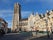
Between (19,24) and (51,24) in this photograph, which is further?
(19,24)

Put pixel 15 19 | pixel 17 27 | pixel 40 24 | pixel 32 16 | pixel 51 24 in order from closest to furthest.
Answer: pixel 51 24, pixel 40 24, pixel 32 16, pixel 17 27, pixel 15 19

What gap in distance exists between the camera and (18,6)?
185 metres

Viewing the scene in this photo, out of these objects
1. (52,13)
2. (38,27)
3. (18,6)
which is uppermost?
(18,6)

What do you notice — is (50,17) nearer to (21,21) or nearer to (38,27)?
(38,27)

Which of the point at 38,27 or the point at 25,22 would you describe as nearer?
the point at 38,27

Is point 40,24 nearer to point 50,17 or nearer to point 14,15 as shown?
point 50,17

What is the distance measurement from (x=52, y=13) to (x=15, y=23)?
82.6 meters

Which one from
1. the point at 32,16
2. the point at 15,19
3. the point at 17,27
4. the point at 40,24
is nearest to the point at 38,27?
the point at 40,24

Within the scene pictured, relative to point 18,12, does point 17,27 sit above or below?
below

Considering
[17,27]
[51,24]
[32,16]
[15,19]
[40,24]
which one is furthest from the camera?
[15,19]

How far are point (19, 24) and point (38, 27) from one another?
204ft

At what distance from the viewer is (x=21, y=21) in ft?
595

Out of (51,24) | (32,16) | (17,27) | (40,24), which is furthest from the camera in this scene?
(17,27)

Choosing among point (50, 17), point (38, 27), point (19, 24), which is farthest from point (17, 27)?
point (50, 17)
